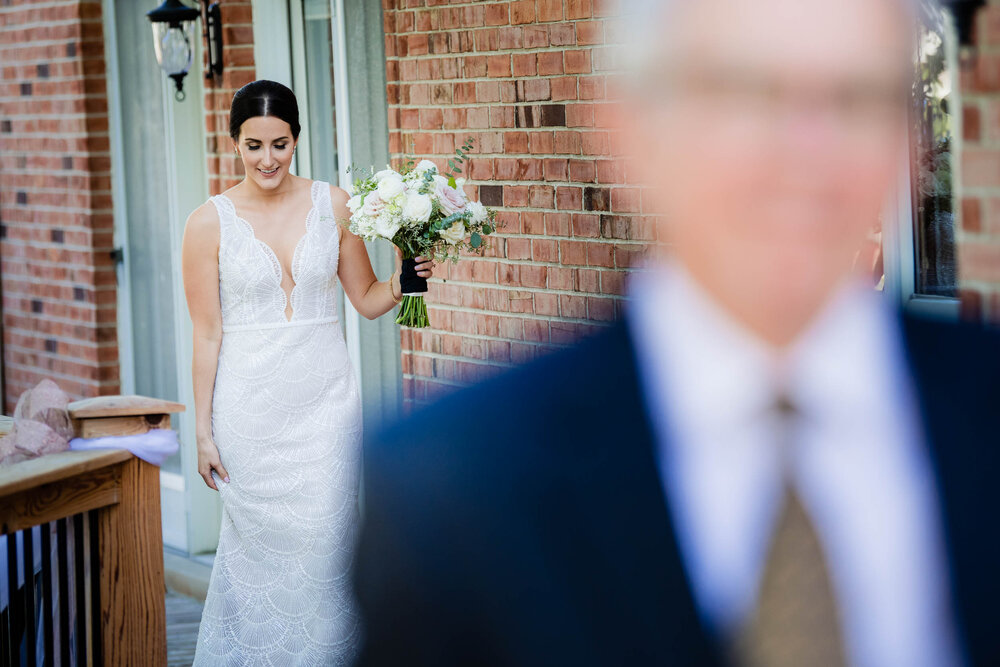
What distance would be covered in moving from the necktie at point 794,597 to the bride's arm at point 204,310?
356cm

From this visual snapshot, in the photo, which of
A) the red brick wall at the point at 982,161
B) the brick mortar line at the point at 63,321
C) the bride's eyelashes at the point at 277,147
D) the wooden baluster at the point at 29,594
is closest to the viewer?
the red brick wall at the point at 982,161

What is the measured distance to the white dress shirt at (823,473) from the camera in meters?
0.71

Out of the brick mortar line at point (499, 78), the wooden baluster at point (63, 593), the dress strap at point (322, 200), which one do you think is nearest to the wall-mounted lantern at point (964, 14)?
the brick mortar line at point (499, 78)

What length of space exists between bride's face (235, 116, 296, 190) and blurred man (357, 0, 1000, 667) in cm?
339

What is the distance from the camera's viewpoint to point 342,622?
4.24m

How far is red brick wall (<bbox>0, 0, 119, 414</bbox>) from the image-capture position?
673cm

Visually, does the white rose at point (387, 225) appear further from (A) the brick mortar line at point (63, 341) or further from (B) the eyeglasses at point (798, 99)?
(A) the brick mortar line at point (63, 341)

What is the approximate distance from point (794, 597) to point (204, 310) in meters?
3.62

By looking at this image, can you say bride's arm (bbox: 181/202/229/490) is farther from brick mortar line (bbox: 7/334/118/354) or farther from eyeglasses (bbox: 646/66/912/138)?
eyeglasses (bbox: 646/66/912/138)

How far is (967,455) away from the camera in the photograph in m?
0.71

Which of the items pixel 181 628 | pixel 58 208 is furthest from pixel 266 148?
pixel 58 208

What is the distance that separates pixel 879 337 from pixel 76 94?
665cm

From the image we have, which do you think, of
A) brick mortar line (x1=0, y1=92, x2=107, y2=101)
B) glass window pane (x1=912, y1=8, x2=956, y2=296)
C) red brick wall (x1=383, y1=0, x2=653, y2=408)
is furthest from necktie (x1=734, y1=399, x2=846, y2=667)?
brick mortar line (x1=0, y1=92, x2=107, y2=101)

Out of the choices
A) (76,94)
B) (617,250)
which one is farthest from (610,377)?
(76,94)
